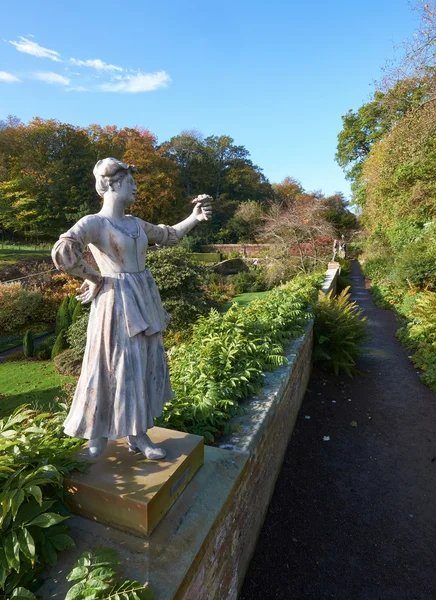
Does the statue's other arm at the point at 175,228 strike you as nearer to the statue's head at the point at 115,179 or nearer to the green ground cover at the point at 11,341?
the statue's head at the point at 115,179

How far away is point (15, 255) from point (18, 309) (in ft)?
32.3

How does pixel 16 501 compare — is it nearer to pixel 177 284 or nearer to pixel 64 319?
pixel 177 284

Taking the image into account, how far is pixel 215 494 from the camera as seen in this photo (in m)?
2.18

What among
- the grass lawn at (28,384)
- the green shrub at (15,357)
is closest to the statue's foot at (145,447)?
the grass lawn at (28,384)

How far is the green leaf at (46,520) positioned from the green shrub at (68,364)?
856 centimetres

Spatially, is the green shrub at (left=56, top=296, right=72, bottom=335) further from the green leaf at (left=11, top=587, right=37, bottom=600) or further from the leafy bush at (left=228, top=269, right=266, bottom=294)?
the leafy bush at (left=228, top=269, right=266, bottom=294)

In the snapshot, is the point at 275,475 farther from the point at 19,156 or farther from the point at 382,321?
the point at 19,156

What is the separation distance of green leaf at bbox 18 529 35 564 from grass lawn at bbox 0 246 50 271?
21.9 metres

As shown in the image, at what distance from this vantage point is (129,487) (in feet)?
5.90

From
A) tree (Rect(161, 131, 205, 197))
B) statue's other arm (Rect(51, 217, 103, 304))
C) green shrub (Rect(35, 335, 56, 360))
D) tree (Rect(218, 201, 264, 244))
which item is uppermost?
tree (Rect(161, 131, 205, 197))

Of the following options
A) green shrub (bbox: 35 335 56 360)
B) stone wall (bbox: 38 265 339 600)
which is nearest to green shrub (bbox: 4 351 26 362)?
green shrub (bbox: 35 335 56 360)

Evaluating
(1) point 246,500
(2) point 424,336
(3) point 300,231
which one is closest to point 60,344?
(1) point 246,500

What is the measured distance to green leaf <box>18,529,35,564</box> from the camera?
4.84 ft

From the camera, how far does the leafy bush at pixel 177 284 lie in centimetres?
1062
